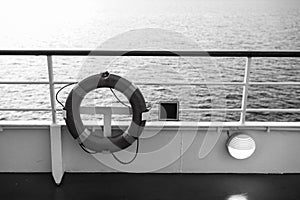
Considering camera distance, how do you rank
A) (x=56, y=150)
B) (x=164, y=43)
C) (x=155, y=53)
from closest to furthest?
(x=155, y=53) → (x=56, y=150) → (x=164, y=43)

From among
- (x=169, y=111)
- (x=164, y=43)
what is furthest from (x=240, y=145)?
(x=164, y=43)

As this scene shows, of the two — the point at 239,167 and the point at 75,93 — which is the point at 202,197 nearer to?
the point at 239,167

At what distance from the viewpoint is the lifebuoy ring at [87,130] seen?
6.35 ft

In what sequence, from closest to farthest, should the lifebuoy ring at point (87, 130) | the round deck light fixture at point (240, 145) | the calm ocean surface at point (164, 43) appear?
the lifebuoy ring at point (87, 130), the round deck light fixture at point (240, 145), the calm ocean surface at point (164, 43)

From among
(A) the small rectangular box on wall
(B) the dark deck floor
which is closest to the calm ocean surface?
(A) the small rectangular box on wall

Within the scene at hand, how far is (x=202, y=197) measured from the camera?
197 centimetres

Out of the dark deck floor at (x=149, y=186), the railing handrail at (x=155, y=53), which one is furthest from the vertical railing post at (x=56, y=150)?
the railing handrail at (x=155, y=53)

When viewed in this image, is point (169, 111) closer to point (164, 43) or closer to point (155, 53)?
point (155, 53)

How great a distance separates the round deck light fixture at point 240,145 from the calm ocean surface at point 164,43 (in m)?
0.77

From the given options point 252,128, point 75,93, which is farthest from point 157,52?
point 252,128

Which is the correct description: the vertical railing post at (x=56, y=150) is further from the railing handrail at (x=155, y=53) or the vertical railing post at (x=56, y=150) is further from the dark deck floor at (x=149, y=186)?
the railing handrail at (x=155, y=53)

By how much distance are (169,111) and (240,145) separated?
1.35ft

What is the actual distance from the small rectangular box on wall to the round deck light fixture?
1.05 ft

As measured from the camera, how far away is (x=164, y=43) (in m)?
12.7
